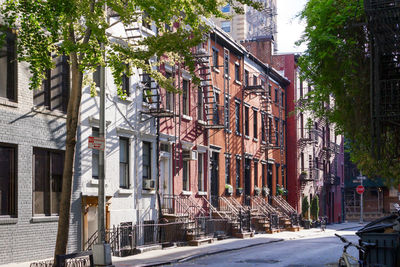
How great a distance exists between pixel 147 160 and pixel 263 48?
84.0 ft

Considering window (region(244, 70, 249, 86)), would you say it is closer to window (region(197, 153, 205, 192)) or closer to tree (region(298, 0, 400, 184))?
window (region(197, 153, 205, 192))

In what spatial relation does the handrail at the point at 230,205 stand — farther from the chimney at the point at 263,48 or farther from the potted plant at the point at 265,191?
the chimney at the point at 263,48

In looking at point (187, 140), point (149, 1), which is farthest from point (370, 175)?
point (187, 140)

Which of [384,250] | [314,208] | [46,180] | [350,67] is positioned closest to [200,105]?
[46,180]

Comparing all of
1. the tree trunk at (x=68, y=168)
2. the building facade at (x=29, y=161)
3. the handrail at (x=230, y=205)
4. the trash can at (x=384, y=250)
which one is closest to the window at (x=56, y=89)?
the building facade at (x=29, y=161)

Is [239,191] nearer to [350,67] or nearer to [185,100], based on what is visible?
[185,100]

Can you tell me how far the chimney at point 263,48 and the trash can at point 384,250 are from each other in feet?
122

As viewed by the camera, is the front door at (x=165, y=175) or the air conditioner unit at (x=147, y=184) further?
the front door at (x=165, y=175)

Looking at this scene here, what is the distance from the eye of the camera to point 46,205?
67.0 feet

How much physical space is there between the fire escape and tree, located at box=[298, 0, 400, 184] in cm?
70

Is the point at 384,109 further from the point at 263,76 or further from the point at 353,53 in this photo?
the point at 263,76

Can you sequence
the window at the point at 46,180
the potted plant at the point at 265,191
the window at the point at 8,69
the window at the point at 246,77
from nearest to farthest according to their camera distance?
the window at the point at 8,69, the window at the point at 46,180, the window at the point at 246,77, the potted plant at the point at 265,191

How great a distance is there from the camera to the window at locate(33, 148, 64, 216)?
65.6 ft

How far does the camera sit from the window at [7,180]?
18.6 metres
